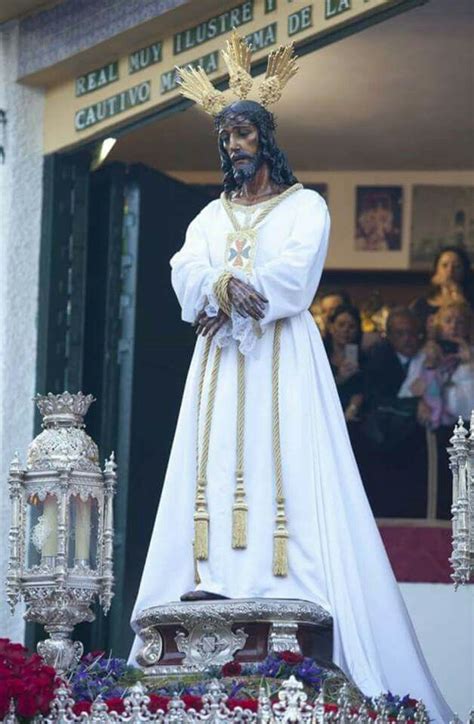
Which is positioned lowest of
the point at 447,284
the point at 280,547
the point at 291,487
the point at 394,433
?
the point at 280,547

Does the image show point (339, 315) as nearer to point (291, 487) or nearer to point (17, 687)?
point (291, 487)

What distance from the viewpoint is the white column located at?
49.1ft

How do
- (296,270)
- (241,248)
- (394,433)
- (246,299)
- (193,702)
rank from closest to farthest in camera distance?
(193,702), (246,299), (296,270), (241,248), (394,433)

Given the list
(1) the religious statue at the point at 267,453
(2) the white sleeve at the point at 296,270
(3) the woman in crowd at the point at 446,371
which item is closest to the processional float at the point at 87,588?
(1) the religious statue at the point at 267,453

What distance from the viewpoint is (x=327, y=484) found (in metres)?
11.9

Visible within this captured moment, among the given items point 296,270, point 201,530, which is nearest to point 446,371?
point 296,270

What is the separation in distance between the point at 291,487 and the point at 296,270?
3.11 feet

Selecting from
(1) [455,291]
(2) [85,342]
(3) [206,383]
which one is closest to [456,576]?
(3) [206,383]

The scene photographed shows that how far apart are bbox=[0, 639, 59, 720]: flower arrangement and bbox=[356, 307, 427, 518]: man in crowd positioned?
6504 mm

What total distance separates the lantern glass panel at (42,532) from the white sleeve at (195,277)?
1.06 meters

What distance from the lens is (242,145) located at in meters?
12.2

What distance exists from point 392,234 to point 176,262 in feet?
19.0

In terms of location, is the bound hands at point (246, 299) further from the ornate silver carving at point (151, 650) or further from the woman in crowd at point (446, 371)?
the woman in crowd at point (446, 371)

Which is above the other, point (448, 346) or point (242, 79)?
point (242, 79)
